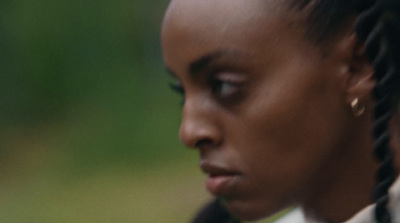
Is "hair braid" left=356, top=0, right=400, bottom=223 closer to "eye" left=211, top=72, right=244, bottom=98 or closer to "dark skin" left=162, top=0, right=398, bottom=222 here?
"dark skin" left=162, top=0, right=398, bottom=222

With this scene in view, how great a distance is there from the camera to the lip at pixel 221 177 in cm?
162

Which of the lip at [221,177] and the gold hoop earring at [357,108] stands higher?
the gold hoop earring at [357,108]

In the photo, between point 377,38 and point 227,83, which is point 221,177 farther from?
point 377,38

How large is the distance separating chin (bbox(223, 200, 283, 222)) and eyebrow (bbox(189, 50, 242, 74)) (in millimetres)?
254

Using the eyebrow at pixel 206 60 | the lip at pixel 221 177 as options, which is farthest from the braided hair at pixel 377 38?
the lip at pixel 221 177

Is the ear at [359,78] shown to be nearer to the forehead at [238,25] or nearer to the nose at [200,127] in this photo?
the forehead at [238,25]

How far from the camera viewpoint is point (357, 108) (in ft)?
5.32

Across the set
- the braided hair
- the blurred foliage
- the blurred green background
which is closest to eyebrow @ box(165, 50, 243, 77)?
the braided hair

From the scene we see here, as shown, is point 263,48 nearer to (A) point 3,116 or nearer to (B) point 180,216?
(B) point 180,216

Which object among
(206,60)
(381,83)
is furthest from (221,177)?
(381,83)

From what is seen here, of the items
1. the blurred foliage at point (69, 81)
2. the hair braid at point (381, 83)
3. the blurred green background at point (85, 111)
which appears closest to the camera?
the hair braid at point (381, 83)

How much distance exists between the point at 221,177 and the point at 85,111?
4.24m

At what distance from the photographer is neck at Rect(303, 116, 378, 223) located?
1.65 m

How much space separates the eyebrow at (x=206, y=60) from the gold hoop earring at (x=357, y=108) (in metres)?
0.23
